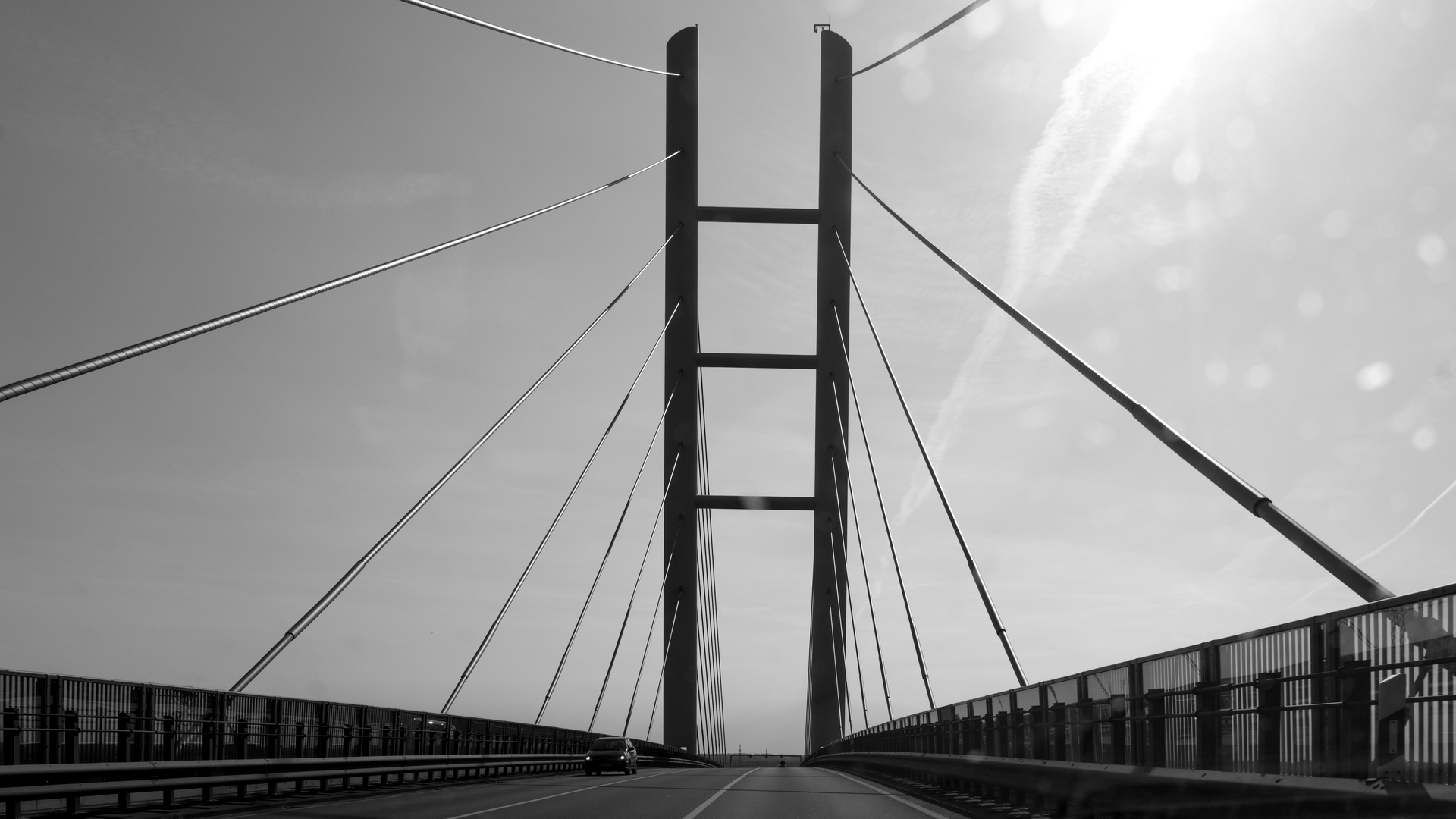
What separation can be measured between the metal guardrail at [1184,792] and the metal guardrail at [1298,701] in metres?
0.26

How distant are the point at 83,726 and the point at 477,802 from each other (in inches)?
189

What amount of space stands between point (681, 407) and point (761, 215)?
17.9 feet

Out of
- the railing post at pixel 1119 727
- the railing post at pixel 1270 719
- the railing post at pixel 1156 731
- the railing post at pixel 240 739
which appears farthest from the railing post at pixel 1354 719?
the railing post at pixel 240 739

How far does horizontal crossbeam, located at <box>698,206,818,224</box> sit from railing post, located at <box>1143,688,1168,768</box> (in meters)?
25.9

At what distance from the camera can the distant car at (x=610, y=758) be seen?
31844 mm

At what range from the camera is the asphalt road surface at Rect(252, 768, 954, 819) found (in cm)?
1490

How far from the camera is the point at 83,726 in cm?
1463

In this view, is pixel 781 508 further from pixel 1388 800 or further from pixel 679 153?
pixel 1388 800

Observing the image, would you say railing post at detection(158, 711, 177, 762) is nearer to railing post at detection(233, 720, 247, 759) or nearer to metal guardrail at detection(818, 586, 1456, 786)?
railing post at detection(233, 720, 247, 759)

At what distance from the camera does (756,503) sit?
3897cm

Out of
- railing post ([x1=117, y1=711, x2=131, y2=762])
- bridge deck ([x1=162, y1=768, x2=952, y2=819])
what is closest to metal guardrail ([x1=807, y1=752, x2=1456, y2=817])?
bridge deck ([x1=162, y1=768, x2=952, y2=819])

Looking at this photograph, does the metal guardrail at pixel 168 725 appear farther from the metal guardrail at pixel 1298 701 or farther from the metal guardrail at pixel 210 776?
the metal guardrail at pixel 1298 701

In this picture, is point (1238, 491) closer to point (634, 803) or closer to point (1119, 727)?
point (1119, 727)

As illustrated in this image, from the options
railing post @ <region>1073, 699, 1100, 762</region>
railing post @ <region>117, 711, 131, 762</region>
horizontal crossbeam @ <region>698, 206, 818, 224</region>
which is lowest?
railing post @ <region>117, 711, 131, 762</region>
